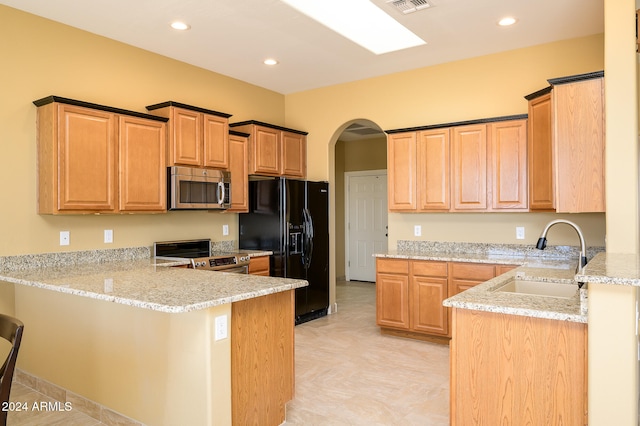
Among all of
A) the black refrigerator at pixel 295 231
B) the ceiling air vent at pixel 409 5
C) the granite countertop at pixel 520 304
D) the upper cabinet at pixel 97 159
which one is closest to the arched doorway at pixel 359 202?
the black refrigerator at pixel 295 231

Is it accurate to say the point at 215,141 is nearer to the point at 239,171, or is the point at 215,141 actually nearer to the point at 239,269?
the point at 239,171

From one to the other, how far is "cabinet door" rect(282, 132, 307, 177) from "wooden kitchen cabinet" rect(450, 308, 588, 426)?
378 centimetres

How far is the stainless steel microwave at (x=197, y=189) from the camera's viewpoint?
13.8 feet

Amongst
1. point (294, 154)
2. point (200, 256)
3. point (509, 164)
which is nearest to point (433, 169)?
point (509, 164)

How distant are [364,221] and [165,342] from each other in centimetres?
628

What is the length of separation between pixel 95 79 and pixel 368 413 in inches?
146

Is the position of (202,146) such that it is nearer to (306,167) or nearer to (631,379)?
(306,167)

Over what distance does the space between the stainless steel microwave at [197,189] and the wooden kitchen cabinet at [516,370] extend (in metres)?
2.94

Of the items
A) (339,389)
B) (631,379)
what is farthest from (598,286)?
(339,389)

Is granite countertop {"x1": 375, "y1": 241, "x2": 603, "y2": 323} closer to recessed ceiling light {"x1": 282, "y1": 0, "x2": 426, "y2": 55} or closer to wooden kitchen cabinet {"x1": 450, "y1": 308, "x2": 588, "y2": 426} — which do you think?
wooden kitchen cabinet {"x1": 450, "y1": 308, "x2": 588, "y2": 426}

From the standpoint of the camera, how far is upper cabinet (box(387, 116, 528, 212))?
425 centimetres

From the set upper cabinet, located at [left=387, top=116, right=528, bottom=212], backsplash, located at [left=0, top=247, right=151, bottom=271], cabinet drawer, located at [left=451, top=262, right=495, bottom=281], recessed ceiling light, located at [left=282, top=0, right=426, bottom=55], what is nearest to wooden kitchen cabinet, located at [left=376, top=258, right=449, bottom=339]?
cabinet drawer, located at [left=451, top=262, right=495, bottom=281]

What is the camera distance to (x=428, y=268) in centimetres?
452

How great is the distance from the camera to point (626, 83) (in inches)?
83.6
